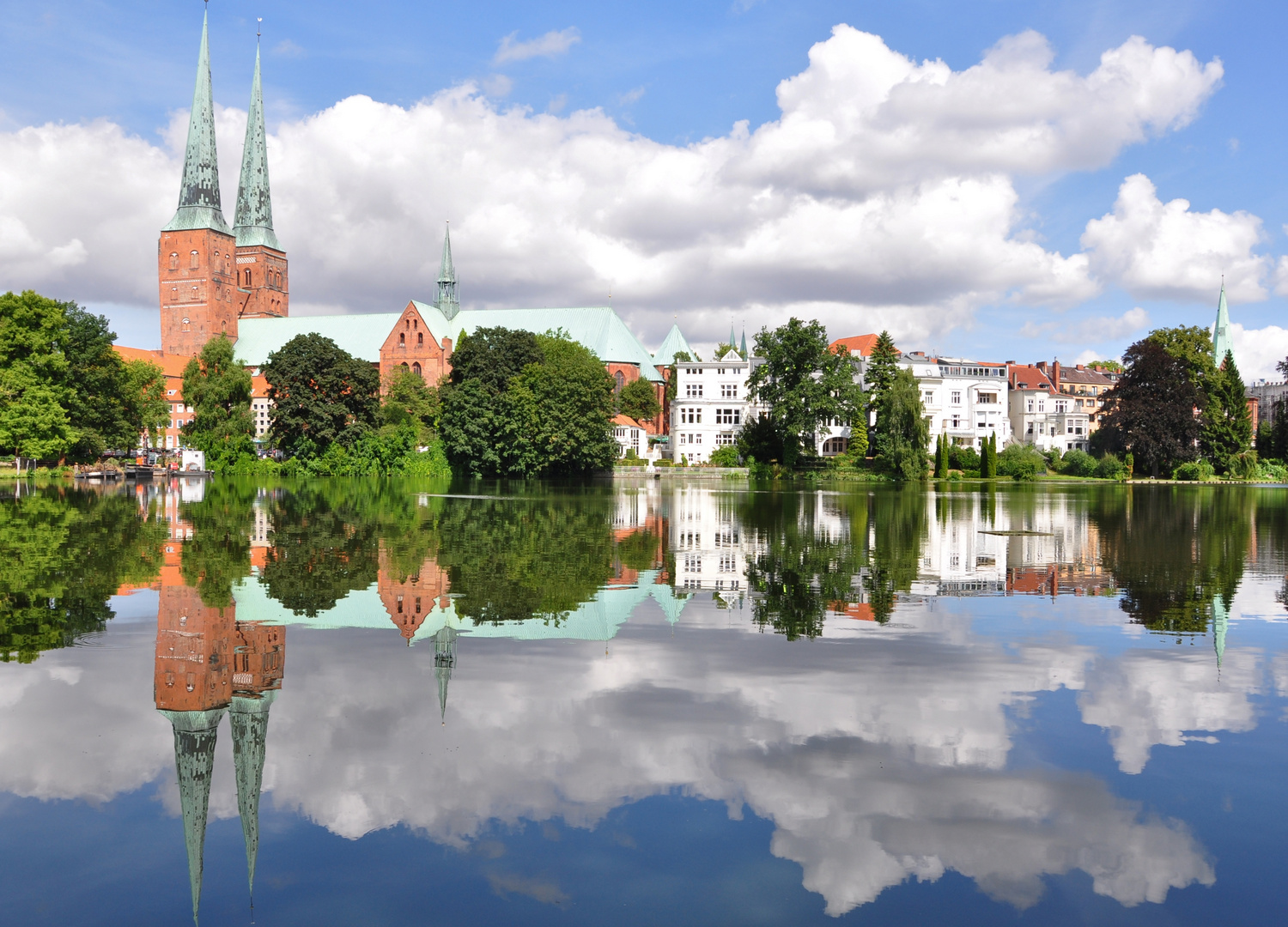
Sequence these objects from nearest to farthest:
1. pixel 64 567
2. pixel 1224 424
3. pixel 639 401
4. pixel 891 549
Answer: pixel 64 567
pixel 891 549
pixel 1224 424
pixel 639 401

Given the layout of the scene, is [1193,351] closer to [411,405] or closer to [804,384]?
[804,384]

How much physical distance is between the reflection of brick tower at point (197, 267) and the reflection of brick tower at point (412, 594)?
332ft

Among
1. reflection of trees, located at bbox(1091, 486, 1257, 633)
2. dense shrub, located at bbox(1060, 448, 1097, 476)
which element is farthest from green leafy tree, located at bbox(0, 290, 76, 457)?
dense shrub, located at bbox(1060, 448, 1097, 476)

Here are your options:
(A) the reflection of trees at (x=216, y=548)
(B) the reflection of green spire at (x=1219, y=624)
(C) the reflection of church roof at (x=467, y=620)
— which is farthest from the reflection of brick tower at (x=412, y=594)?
(B) the reflection of green spire at (x=1219, y=624)

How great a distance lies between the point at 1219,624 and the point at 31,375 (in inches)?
2572

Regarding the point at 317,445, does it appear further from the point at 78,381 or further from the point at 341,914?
the point at 341,914

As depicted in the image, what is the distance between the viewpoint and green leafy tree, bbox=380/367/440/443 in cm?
8600

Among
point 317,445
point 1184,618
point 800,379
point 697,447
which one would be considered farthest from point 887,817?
point 697,447

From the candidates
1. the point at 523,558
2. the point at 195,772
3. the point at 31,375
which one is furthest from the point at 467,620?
the point at 31,375

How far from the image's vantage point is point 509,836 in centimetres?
560

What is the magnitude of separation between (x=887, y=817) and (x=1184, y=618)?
9.05m

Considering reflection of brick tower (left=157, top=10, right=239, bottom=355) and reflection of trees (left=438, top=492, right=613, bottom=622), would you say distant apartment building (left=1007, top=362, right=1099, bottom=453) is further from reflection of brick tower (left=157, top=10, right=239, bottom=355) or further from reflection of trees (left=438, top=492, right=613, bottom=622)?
reflection of brick tower (left=157, top=10, right=239, bottom=355)

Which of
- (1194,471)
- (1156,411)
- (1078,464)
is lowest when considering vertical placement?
(1194,471)

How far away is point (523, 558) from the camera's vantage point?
60.9 feet
